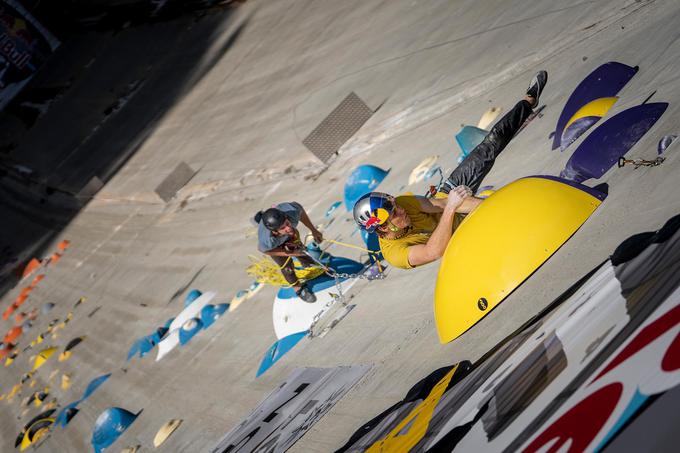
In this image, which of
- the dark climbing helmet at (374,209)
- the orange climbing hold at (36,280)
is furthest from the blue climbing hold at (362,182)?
the orange climbing hold at (36,280)

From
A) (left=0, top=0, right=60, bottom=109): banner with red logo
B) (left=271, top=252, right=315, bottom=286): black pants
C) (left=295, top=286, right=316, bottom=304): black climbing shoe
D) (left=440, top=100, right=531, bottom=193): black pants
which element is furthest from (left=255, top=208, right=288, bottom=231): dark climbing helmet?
(left=0, top=0, right=60, bottom=109): banner with red logo

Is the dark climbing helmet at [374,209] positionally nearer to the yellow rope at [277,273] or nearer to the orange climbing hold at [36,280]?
the yellow rope at [277,273]

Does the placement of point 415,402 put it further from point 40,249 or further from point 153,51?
point 153,51

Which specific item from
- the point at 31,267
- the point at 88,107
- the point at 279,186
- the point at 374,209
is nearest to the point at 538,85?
the point at 374,209

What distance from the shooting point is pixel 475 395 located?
11.0 feet

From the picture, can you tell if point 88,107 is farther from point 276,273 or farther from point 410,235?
point 410,235

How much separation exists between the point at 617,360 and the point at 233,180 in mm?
13022

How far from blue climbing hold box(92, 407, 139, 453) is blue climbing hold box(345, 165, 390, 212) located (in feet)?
15.6

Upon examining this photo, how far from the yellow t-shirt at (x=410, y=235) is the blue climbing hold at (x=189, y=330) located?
571cm

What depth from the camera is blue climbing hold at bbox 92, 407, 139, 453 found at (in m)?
8.97

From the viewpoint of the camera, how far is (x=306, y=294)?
7.79 metres

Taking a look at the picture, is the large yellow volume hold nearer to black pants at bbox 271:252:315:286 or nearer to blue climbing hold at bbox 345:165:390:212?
black pants at bbox 271:252:315:286

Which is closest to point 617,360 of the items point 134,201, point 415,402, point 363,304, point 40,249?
point 415,402

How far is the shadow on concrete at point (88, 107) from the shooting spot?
24.0 meters
